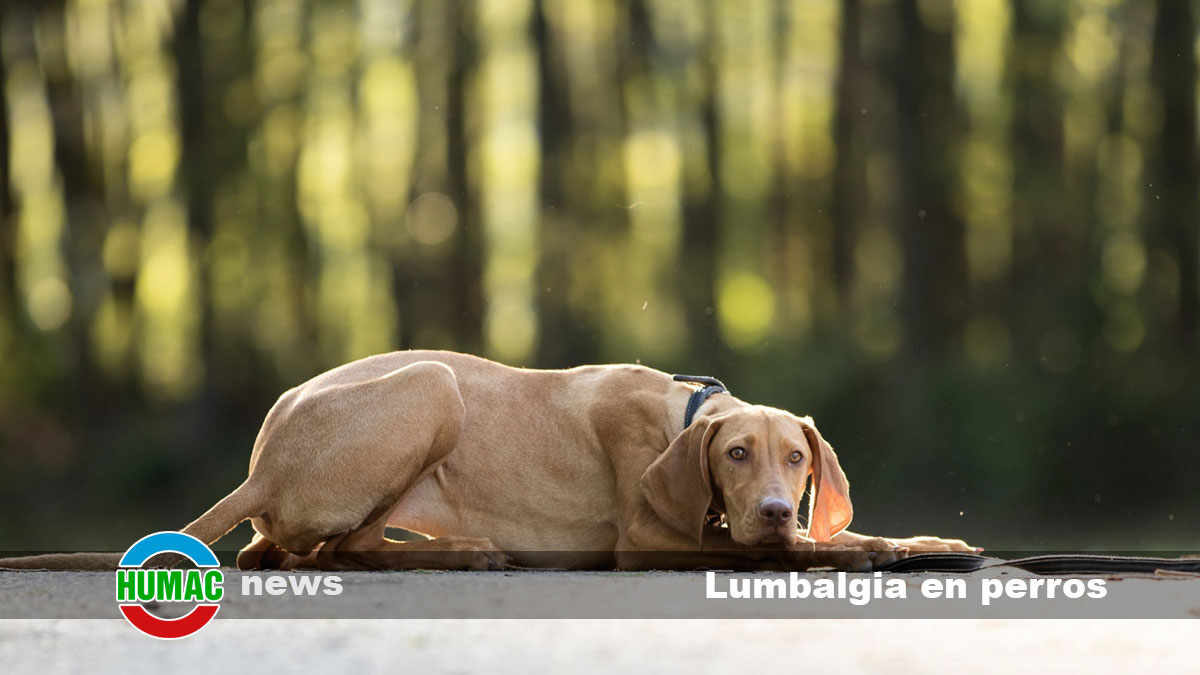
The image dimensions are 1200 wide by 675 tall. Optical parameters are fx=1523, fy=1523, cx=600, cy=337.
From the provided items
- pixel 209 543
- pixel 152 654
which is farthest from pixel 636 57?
pixel 152 654

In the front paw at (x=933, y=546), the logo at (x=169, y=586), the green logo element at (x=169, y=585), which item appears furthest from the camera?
the front paw at (x=933, y=546)

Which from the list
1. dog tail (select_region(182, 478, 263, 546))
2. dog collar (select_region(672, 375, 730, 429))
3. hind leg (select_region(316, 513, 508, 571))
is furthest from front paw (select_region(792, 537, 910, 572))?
dog tail (select_region(182, 478, 263, 546))

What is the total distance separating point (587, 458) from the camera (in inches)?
134

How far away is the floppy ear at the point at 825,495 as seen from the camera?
3100 mm

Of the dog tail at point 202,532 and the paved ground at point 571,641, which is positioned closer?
the paved ground at point 571,641

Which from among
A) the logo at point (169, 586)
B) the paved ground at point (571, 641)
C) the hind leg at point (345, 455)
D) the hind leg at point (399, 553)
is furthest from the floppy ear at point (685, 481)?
the logo at point (169, 586)

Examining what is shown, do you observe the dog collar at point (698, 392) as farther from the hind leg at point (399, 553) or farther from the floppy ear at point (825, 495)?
the hind leg at point (399, 553)

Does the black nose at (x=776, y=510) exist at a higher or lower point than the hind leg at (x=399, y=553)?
higher

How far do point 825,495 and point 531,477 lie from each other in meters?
0.67

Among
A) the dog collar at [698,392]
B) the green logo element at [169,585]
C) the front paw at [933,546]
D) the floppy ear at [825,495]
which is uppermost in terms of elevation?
the dog collar at [698,392]

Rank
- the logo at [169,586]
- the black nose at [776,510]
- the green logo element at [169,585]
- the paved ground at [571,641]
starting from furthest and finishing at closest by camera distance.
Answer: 1. the black nose at [776,510]
2. the green logo element at [169,585]
3. the logo at [169,586]
4. the paved ground at [571,641]

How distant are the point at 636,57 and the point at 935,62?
1.18m

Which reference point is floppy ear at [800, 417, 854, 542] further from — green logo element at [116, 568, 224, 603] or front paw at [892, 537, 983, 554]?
green logo element at [116, 568, 224, 603]

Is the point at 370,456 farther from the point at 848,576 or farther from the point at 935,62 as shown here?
the point at 935,62
